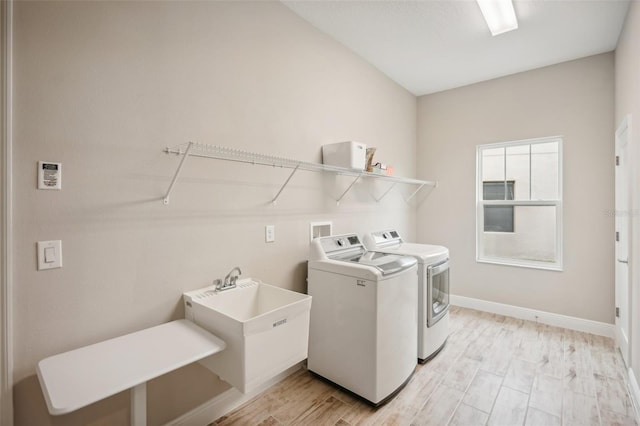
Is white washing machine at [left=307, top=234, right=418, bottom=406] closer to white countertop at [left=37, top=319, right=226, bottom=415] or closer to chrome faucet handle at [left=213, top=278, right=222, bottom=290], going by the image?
chrome faucet handle at [left=213, top=278, right=222, bottom=290]

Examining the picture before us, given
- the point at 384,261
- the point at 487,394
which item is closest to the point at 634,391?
the point at 487,394

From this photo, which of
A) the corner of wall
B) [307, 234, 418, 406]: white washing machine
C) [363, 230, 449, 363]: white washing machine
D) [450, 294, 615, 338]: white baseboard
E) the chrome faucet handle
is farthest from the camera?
[450, 294, 615, 338]: white baseboard

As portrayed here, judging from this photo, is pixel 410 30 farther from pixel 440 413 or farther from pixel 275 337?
pixel 440 413

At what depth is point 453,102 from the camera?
3.98 metres

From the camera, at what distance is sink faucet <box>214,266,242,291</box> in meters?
1.84

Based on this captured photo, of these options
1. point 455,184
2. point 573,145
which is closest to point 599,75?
point 573,145

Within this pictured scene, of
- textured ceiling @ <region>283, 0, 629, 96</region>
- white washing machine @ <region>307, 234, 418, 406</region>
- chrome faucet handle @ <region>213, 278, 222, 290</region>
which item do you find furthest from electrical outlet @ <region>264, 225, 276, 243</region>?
textured ceiling @ <region>283, 0, 629, 96</region>

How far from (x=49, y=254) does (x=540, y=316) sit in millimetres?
4272

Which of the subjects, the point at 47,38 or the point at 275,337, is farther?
the point at 275,337

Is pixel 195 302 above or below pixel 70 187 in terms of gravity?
below

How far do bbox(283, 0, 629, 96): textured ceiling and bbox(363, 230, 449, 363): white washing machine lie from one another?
185cm

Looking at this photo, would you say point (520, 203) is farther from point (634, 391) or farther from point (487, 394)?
point (487, 394)

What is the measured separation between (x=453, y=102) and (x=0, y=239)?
4.39 metres

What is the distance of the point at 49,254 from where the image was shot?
1.28m
